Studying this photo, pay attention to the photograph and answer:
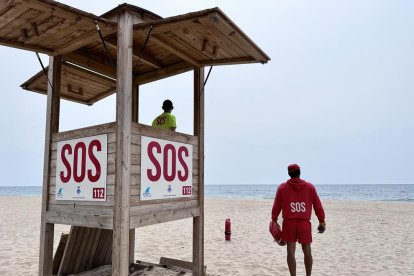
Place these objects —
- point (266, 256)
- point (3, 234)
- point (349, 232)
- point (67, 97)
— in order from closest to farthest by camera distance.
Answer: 1. point (67, 97)
2. point (266, 256)
3. point (3, 234)
4. point (349, 232)

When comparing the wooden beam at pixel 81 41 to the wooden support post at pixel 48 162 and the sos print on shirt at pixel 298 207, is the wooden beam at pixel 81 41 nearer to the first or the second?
the wooden support post at pixel 48 162

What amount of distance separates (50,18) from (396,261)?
8640mm

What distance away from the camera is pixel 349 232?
1217 centimetres

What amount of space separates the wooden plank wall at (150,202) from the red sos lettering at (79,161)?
504 millimetres

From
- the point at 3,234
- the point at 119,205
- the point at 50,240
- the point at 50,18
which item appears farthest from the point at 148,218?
the point at 3,234

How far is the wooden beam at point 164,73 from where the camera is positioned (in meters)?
6.00

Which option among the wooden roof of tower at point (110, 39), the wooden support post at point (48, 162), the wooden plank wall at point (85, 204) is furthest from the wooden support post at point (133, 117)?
the wooden plank wall at point (85, 204)

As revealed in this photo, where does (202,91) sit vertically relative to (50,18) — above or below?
below

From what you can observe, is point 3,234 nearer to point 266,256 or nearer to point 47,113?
point 47,113

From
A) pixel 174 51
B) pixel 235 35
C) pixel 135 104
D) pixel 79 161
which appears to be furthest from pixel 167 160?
pixel 135 104

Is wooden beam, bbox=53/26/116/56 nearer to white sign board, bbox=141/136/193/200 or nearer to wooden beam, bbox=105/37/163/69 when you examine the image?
wooden beam, bbox=105/37/163/69

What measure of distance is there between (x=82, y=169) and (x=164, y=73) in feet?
8.85

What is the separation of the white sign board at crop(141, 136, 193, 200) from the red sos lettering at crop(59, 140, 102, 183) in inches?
24.8

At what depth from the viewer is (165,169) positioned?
4.78 m
